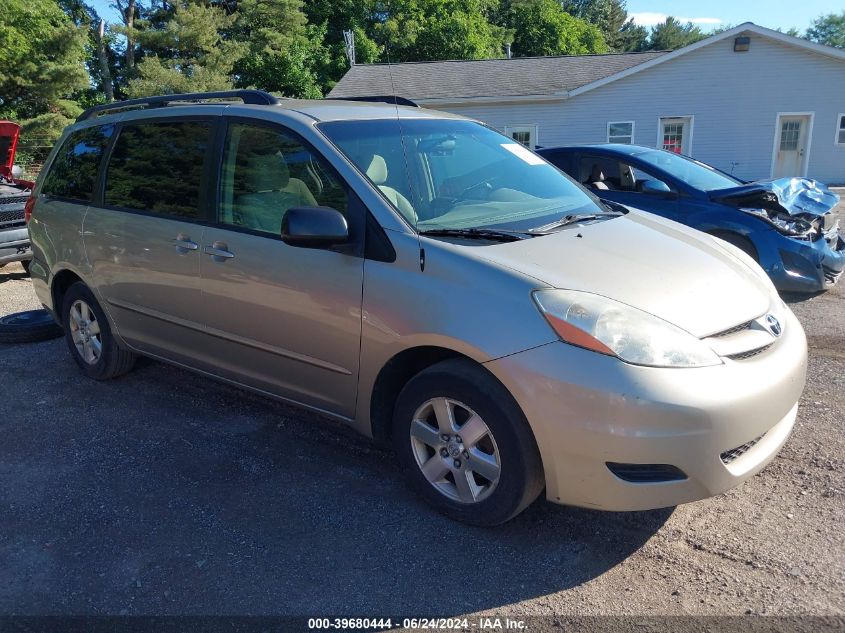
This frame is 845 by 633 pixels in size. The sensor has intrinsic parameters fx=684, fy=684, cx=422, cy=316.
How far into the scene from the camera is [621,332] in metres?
2.65

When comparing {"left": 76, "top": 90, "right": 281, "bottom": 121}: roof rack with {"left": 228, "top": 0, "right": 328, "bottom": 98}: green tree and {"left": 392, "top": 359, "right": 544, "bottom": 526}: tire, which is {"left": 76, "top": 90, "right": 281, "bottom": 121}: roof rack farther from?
{"left": 228, "top": 0, "right": 328, "bottom": 98}: green tree

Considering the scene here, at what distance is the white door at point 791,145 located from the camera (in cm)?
2083

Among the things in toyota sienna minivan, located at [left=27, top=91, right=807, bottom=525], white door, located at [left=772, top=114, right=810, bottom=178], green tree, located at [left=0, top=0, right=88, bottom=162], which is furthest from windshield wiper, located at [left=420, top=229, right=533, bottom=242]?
green tree, located at [left=0, top=0, right=88, bottom=162]

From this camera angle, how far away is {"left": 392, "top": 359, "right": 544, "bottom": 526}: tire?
9.14 ft

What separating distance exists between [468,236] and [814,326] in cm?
413

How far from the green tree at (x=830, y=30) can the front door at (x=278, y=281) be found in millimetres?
88529

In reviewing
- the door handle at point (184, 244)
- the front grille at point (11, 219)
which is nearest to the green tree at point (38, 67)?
the front grille at point (11, 219)

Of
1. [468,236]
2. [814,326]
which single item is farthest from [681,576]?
[814,326]

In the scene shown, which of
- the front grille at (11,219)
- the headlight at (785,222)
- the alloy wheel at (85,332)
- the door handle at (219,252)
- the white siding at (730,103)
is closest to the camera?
the door handle at (219,252)

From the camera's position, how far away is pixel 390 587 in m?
2.73

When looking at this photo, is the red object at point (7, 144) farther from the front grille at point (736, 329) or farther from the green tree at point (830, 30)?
the green tree at point (830, 30)

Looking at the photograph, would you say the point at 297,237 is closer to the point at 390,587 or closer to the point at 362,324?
the point at 362,324

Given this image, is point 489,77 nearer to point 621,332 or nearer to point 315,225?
point 315,225

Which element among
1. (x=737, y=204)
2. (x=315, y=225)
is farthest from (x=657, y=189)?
(x=315, y=225)
